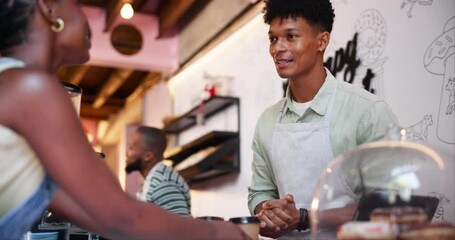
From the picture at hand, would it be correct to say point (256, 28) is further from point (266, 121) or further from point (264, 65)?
point (266, 121)

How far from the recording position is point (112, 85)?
9859 mm

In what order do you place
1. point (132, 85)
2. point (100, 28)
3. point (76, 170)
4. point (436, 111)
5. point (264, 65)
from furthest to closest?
1. point (132, 85)
2. point (100, 28)
3. point (264, 65)
4. point (436, 111)
5. point (76, 170)

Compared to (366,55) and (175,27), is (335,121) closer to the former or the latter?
(366,55)

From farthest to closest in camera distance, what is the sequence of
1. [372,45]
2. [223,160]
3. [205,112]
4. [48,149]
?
[205,112], [223,160], [372,45], [48,149]

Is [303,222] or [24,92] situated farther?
[303,222]

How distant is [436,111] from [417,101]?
0.15 metres

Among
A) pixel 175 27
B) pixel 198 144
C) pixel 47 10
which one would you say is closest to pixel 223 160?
pixel 198 144

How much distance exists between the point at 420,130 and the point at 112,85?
7.45 meters

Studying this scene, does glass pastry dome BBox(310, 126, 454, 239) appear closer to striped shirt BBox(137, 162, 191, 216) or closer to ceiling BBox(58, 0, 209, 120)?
striped shirt BBox(137, 162, 191, 216)

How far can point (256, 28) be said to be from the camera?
5.07 m

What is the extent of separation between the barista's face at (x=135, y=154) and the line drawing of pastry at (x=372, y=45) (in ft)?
6.35

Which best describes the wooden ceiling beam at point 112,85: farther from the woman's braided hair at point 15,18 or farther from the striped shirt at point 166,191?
the woman's braided hair at point 15,18

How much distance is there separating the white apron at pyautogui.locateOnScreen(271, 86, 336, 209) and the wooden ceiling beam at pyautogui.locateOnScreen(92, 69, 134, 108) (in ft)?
21.8

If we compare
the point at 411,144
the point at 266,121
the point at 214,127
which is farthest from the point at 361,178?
the point at 214,127
